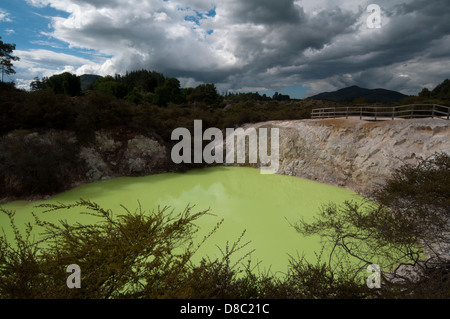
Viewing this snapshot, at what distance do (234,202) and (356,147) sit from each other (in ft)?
30.2

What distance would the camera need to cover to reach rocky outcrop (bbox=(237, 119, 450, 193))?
12438mm

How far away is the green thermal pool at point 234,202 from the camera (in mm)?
7352

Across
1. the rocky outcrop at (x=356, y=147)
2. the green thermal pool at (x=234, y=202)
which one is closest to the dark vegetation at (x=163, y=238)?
the green thermal pool at (x=234, y=202)

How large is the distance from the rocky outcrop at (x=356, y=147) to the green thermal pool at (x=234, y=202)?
1.30 m

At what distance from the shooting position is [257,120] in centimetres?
2472

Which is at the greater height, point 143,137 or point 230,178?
point 143,137

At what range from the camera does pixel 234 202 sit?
1150 cm

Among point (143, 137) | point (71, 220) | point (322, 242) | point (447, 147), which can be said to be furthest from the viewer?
point (143, 137)

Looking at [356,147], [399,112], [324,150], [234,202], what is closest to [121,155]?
[234,202]

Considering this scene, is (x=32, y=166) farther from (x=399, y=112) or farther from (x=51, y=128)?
(x=399, y=112)
